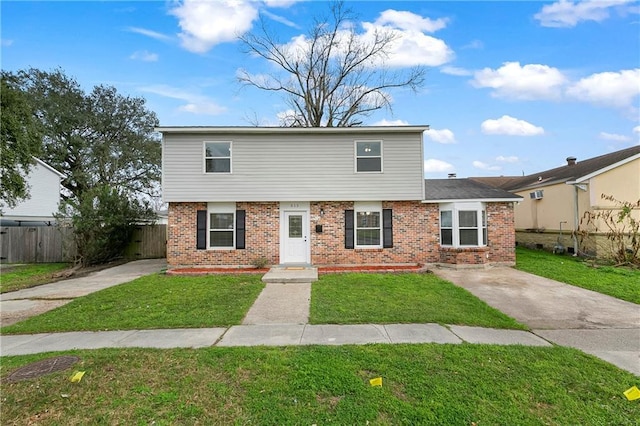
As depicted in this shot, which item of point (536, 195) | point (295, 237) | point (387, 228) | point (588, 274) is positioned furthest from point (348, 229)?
point (536, 195)

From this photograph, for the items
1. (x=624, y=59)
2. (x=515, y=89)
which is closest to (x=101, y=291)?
(x=515, y=89)

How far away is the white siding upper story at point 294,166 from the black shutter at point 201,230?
2.07 ft

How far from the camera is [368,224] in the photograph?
452 inches

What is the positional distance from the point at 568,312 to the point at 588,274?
4931mm

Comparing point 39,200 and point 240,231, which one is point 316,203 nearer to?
point 240,231

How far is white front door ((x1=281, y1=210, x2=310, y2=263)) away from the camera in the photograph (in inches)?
449

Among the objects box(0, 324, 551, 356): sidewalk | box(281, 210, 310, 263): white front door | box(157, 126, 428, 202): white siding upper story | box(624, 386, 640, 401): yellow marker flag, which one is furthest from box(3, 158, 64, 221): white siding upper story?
box(624, 386, 640, 401): yellow marker flag

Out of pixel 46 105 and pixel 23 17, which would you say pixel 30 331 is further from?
pixel 46 105

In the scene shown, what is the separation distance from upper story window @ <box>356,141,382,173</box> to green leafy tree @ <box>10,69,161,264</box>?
58.3 feet

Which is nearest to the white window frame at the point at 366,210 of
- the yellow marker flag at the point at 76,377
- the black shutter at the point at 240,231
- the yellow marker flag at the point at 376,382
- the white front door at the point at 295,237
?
the white front door at the point at 295,237

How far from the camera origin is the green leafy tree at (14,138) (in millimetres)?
9258

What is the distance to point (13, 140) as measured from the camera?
9.62m

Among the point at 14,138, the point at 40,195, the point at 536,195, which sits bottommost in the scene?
the point at 536,195

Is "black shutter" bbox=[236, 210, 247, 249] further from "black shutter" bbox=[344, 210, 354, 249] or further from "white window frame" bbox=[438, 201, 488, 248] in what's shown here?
"white window frame" bbox=[438, 201, 488, 248]
